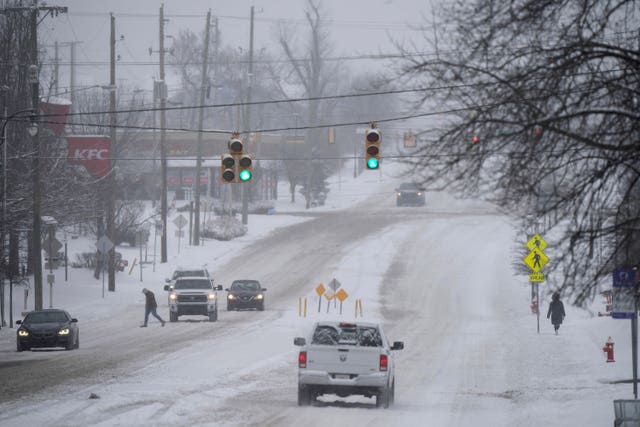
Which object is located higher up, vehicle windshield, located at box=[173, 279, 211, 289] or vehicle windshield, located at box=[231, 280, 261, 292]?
vehicle windshield, located at box=[173, 279, 211, 289]

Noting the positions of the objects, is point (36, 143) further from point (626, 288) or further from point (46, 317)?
point (626, 288)

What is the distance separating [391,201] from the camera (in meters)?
106

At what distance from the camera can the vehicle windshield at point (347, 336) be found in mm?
20922

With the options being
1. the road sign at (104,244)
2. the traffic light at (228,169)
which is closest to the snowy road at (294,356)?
the road sign at (104,244)

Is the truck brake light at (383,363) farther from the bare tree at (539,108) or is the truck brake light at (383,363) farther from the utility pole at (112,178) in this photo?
the utility pole at (112,178)

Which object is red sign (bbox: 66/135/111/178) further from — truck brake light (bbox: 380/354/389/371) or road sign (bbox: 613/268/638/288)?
road sign (bbox: 613/268/638/288)

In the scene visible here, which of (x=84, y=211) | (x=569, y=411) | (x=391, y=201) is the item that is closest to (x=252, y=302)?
(x=84, y=211)

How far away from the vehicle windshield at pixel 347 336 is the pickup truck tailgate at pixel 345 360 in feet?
0.87

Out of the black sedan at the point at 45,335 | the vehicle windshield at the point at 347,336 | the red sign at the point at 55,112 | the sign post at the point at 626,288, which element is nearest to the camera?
the sign post at the point at 626,288

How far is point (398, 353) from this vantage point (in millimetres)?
33812

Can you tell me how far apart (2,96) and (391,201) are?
63.9 metres

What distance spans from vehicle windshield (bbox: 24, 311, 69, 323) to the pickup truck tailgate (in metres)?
15.1

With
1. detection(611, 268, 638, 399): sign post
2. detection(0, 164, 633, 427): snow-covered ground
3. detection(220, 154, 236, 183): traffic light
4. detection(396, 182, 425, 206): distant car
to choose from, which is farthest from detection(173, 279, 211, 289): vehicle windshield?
detection(396, 182, 425, 206): distant car

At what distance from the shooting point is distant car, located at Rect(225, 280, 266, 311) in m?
49.6
